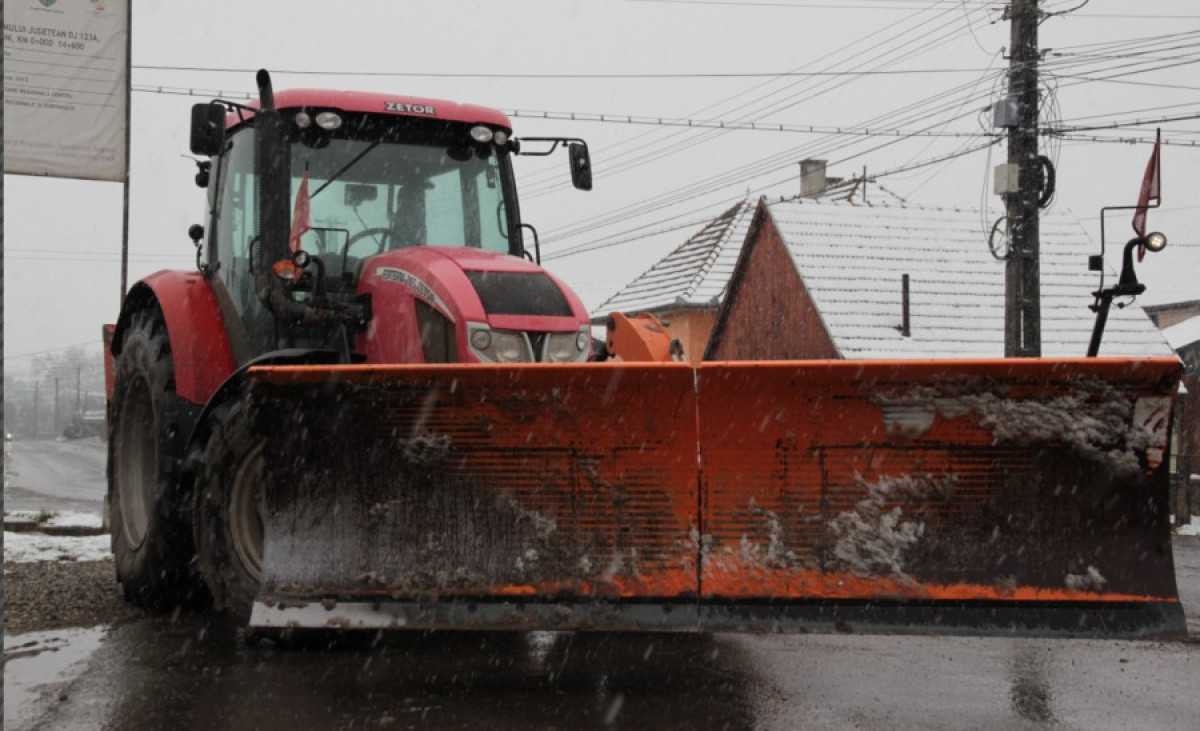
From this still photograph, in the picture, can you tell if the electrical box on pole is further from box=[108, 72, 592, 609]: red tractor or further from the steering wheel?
the steering wheel

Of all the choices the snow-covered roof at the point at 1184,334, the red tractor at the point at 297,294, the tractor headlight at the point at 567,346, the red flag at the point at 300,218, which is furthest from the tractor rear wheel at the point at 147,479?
the snow-covered roof at the point at 1184,334

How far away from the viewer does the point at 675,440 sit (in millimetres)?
4250

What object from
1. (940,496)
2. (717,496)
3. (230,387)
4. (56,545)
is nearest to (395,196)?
(230,387)

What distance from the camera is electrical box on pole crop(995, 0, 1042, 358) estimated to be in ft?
46.3

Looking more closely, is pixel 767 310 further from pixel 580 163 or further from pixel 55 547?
pixel 580 163

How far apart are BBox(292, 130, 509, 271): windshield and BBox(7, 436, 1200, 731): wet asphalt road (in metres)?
1.92

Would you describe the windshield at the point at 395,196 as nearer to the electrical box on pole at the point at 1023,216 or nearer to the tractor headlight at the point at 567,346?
the tractor headlight at the point at 567,346

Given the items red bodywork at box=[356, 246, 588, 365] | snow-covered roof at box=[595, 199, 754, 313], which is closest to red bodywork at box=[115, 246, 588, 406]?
red bodywork at box=[356, 246, 588, 365]

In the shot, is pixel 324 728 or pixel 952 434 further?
pixel 952 434

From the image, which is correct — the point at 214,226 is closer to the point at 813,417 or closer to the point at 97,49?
the point at 813,417

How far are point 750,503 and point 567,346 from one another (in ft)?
4.99

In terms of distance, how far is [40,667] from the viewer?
4.74m

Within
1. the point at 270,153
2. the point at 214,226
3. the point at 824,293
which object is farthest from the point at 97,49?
the point at 824,293

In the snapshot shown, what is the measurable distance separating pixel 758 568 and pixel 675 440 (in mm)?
527
